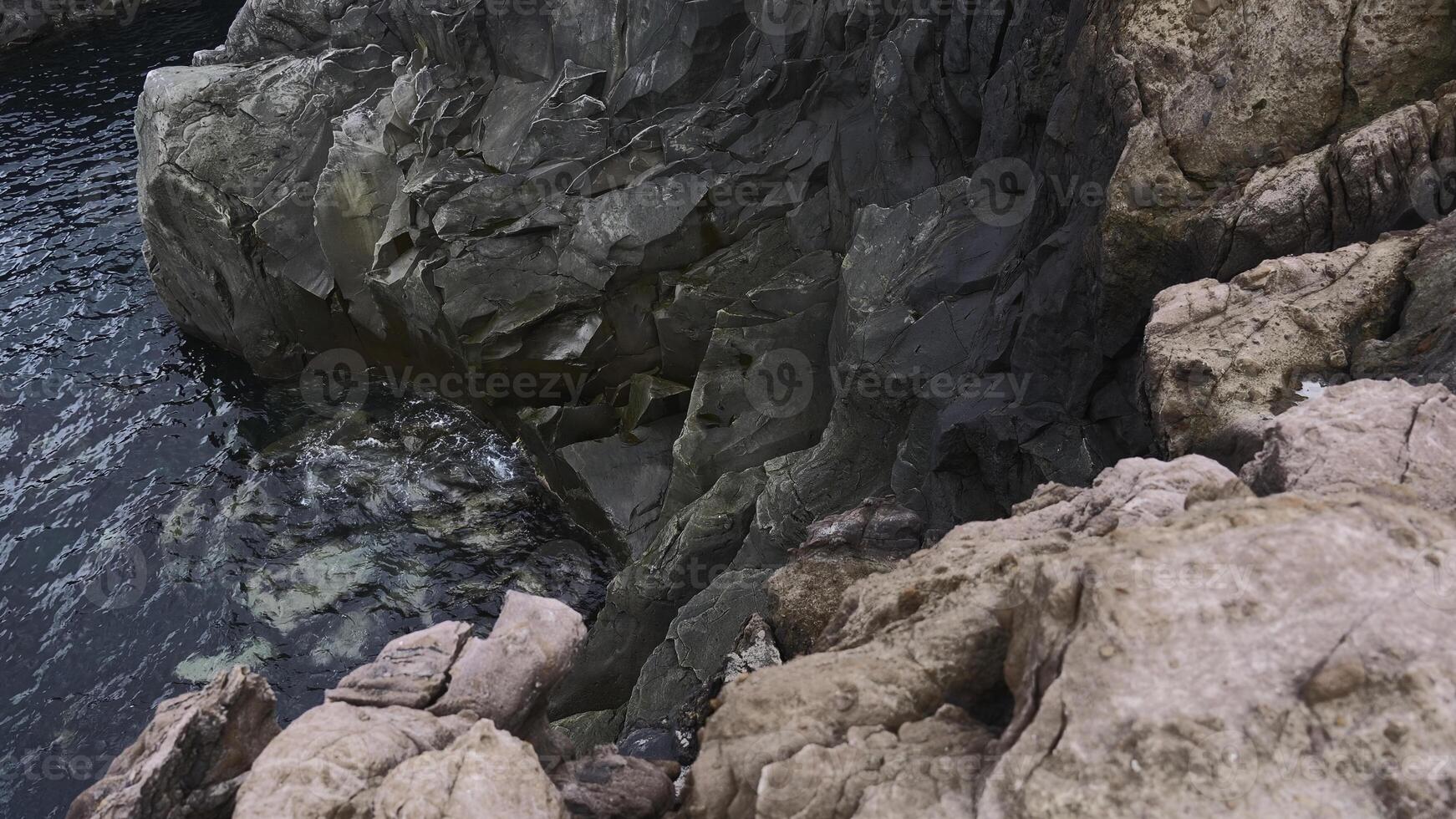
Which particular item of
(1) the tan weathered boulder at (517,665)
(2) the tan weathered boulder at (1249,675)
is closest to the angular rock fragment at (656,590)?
(1) the tan weathered boulder at (517,665)

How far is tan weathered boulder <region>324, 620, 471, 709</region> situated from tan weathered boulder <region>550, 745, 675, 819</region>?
1.48 m

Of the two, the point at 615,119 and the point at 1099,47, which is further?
the point at 615,119

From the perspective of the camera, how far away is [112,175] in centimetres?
3656

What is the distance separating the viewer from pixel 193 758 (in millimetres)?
8695

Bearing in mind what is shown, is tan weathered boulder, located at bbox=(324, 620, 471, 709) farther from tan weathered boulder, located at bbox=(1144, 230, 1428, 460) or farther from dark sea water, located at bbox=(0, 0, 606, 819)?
dark sea water, located at bbox=(0, 0, 606, 819)

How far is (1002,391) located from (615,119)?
45.9ft

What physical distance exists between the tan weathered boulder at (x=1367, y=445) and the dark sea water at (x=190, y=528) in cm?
1601

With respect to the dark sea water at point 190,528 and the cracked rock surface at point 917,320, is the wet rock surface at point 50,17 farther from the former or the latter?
the cracked rock surface at point 917,320

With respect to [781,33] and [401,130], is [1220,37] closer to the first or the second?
[781,33]

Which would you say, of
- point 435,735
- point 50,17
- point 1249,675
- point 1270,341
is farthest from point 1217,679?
point 50,17

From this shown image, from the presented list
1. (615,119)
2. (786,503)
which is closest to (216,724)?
(786,503)

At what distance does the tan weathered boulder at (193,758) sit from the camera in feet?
27.4

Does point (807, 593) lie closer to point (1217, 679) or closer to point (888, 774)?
point (888, 774)

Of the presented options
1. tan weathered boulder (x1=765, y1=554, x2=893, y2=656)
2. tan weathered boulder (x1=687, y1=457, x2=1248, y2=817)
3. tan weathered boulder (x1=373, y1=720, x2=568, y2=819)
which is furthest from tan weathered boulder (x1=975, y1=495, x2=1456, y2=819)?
tan weathered boulder (x1=765, y1=554, x2=893, y2=656)
